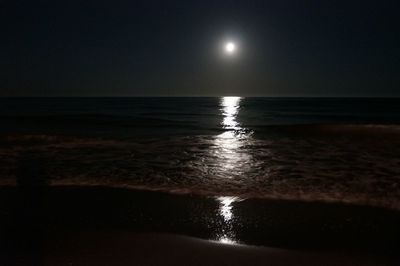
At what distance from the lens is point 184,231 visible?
5.37m

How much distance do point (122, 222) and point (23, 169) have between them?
6245mm

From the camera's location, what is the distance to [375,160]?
12.2 meters

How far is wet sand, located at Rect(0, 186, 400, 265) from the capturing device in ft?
14.5

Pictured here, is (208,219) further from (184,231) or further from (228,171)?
(228,171)

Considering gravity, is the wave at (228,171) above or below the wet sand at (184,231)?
below

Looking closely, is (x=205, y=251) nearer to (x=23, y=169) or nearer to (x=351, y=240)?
(x=351, y=240)

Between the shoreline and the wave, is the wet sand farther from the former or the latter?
the wave

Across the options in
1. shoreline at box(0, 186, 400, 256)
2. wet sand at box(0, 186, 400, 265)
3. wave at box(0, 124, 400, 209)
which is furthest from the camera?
wave at box(0, 124, 400, 209)

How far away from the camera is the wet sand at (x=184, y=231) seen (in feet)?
14.5

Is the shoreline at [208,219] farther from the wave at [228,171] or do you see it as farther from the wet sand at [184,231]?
the wave at [228,171]

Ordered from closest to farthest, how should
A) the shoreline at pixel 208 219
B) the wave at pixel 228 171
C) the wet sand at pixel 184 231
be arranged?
1. the wet sand at pixel 184 231
2. the shoreline at pixel 208 219
3. the wave at pixel 228 171

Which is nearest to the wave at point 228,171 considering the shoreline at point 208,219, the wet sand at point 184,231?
the shoreline at point 208,219

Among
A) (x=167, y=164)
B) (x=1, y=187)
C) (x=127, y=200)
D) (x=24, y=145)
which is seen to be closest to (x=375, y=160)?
(x=167, y=164)

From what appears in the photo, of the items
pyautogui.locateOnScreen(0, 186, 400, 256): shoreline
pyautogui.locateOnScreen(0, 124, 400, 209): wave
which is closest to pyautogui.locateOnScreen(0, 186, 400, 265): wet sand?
pyautogui.locateOnScreen(0, 186, 400, 256): shoreline
